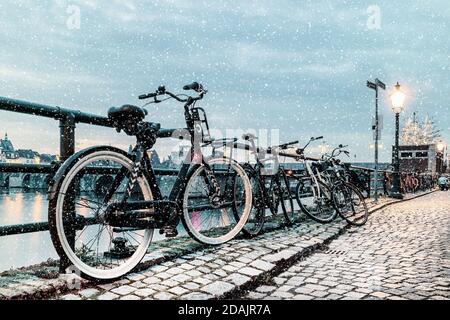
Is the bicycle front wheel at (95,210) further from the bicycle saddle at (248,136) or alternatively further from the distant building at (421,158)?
the distant building at (421,158)

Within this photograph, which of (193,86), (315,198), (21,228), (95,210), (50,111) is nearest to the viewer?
(21,228)

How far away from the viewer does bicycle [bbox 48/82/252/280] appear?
2.53 meters

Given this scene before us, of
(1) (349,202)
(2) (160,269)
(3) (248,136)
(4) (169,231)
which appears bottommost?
(2) (160,269)

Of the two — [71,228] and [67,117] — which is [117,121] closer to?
[67,117]

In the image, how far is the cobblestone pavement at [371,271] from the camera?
279cm

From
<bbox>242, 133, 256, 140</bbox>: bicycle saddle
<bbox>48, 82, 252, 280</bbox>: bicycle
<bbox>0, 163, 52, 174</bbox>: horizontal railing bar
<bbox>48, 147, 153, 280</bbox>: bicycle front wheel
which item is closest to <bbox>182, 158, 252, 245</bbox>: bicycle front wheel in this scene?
<bbox>48, 82, 252, 280</bbox>: bicycle

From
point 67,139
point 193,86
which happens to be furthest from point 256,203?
point 67,139

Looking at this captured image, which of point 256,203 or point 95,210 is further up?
point 95,210

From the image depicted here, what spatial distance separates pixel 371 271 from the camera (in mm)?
3426

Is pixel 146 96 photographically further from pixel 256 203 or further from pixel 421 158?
pixel 421 158

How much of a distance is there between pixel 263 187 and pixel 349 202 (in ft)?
7.24

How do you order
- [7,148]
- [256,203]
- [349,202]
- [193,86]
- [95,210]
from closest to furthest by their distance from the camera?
[95,210] → [193,86] → [256,203] → [349,202] → [7,148]

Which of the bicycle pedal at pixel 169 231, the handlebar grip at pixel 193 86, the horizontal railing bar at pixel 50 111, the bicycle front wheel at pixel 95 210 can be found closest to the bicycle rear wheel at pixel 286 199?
the handlebar grip at pixel 193 86
